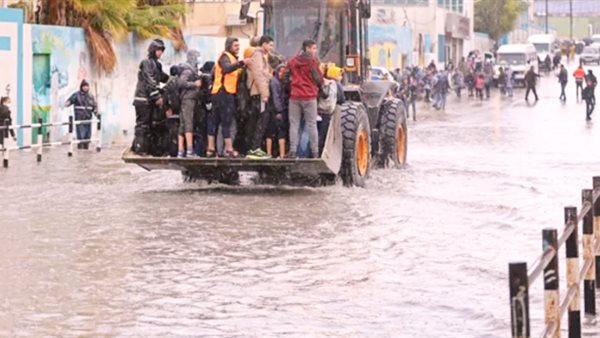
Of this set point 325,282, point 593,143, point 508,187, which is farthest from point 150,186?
point 593,143

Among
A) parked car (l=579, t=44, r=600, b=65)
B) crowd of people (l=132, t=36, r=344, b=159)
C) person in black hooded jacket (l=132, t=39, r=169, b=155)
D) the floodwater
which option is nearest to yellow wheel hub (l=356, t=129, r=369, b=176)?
the floodwater

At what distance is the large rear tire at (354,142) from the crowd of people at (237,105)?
1.46ft

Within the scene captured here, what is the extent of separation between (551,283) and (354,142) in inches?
498

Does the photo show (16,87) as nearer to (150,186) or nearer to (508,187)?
(150,186)

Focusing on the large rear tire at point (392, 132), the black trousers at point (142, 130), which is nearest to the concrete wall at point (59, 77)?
the large rear tire at point (392, 132)

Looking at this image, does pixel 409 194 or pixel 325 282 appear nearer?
pixel 325 282

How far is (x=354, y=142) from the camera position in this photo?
20.1 meters

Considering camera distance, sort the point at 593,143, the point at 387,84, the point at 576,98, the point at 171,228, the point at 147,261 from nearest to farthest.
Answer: the point at 147,261 → the point at 171,228 → the point at 387,84 → the point at 593,143 → the point at 576,98

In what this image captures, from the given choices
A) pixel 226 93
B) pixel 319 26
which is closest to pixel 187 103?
pixel 226 93

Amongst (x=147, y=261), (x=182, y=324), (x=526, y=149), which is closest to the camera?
(x=182, y=324)

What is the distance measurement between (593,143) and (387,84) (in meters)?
9.28

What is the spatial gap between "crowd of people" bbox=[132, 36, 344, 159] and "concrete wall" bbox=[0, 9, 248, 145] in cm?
1049

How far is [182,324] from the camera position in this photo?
1030cm

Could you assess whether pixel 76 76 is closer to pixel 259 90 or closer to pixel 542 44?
pixel 259 90
